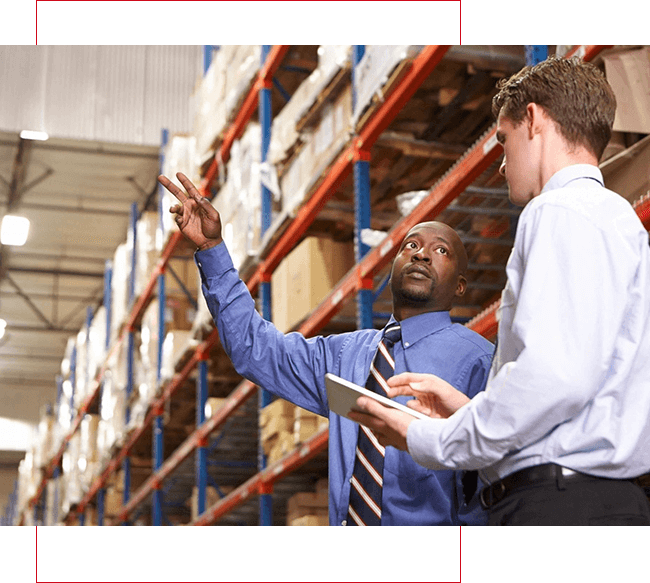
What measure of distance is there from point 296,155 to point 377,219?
2.25 feet

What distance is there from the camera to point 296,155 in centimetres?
630

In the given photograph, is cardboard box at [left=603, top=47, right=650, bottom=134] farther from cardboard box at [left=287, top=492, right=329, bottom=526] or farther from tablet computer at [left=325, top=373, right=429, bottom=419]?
cardboard box at [left=287, top=492, right=329, bottom=526]

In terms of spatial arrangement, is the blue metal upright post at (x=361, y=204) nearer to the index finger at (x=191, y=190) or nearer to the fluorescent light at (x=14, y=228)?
the index finger at (x=191, y=190)

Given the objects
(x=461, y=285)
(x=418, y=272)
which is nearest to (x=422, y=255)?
(x=418, y=272)

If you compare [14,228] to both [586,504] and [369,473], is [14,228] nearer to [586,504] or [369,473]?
[369,473]

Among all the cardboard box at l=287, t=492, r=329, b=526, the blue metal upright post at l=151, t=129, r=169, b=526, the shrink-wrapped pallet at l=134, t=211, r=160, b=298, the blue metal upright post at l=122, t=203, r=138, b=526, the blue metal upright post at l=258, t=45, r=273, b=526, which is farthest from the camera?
the blue metal upright post at l=122, t=203, r=138, b=526

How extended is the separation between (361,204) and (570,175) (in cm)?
353

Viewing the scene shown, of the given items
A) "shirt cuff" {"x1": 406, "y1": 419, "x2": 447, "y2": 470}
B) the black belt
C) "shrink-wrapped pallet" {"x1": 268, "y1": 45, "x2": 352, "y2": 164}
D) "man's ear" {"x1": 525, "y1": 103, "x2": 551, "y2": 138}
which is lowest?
the black belt

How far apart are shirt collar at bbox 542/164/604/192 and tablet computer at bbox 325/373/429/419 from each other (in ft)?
1.47

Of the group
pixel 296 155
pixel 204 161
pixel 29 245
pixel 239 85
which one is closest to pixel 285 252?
pixel 296 155

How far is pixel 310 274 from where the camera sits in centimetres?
588

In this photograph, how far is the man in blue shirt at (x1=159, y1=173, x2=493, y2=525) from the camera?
2178 millimetres

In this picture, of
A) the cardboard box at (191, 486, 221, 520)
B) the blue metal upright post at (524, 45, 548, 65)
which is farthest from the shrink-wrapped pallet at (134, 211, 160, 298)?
the blue metal upright post at (524, 45, 548, 65)

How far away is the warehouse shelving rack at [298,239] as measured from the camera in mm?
4031
